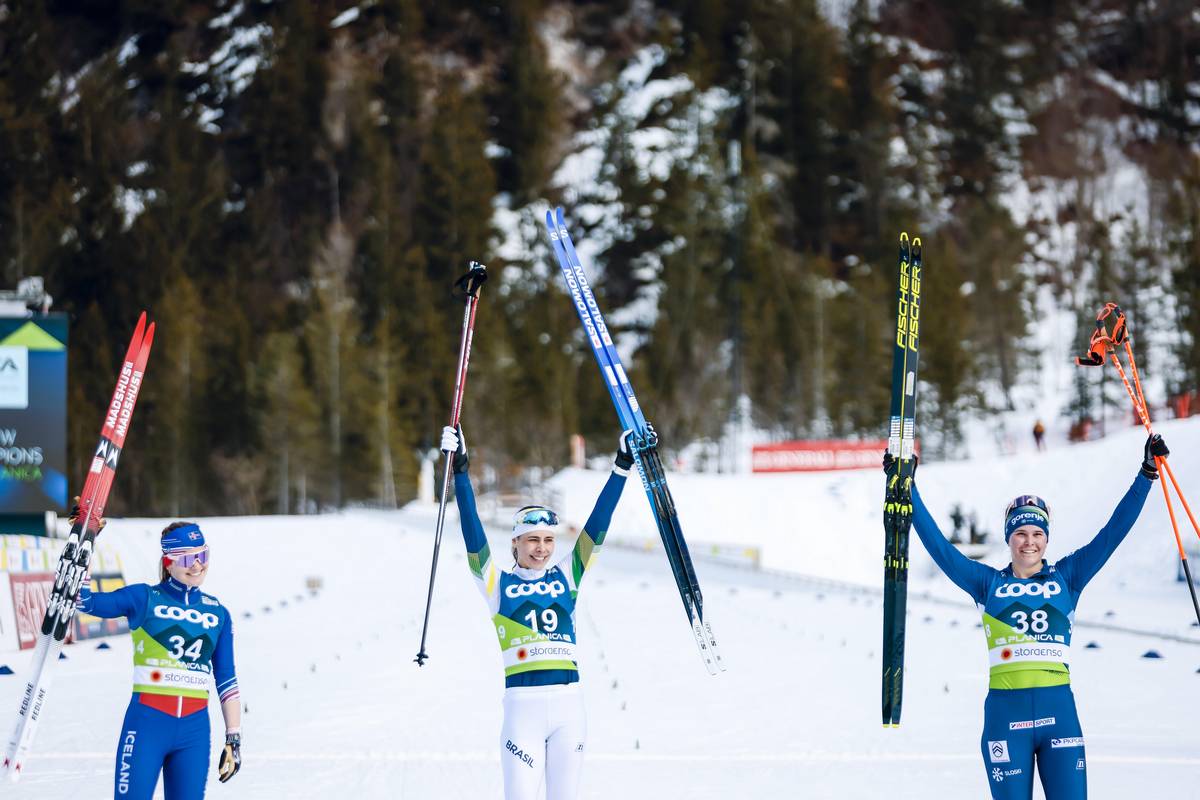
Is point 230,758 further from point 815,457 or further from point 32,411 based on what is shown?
point 815,457

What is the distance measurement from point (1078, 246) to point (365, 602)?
65.5 meters

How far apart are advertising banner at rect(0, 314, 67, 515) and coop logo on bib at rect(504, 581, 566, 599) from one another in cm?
Answer: 1581

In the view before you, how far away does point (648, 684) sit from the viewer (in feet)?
46.7

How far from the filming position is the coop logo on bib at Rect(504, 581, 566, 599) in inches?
266

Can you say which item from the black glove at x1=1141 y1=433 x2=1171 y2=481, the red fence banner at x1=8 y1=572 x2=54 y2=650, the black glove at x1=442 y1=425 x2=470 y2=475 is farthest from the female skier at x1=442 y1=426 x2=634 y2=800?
the red fence banner at x1=8 y1=572 x2=54 y2=650

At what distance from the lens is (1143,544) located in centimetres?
2691

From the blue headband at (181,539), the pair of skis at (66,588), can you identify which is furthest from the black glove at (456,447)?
the pair of skis at (66,588)

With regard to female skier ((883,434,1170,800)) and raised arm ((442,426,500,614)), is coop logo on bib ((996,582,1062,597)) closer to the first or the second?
female skier ((883,434,1170,800))

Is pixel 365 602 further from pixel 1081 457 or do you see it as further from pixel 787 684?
pixel 1081 457

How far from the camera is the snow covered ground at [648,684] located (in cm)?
961

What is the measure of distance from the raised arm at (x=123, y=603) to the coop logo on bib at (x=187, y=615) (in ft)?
0.24

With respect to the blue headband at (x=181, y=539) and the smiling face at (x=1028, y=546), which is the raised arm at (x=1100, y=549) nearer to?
the smiling face at (x=1028, y=546)

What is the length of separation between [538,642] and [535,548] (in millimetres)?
418

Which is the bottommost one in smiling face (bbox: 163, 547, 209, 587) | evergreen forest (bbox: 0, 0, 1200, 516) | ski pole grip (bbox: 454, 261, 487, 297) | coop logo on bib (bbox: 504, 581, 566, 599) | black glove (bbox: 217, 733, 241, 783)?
black glove (bbox: 217, 733, 241, 783)
